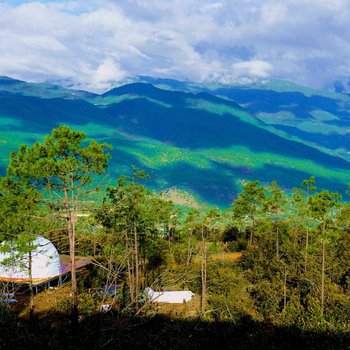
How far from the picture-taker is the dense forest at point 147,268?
45.2 feet

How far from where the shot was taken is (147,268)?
4231 centimetres

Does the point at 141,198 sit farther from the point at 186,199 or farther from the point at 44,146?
the point at 186,199

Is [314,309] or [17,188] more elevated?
[17,188]

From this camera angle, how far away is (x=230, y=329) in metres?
17.1

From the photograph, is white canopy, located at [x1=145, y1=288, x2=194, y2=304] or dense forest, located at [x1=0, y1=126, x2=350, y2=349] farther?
white canopy, located at [x1=145, y1=288, x2=194, y2=304]

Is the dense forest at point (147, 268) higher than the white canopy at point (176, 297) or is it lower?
higher

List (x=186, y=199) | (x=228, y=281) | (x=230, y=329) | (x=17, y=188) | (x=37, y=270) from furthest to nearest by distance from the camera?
1. (x=186, y=199)
2. (x=37, y=270)
3. (x=228, y=281)
4. (x=17, y=188)
5. (x=230, y=329)

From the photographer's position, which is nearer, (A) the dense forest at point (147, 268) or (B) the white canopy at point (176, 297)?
(A) the dense forest at point (147, 268)

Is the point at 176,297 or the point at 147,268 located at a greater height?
the point at 147,268

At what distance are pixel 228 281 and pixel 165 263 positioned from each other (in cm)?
1207

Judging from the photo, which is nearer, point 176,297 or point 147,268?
point 176,297

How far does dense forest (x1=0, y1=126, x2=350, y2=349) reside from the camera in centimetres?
1379

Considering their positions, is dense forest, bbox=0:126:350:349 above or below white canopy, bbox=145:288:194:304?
above

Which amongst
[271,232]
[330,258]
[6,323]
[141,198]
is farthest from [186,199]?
[6,323]
